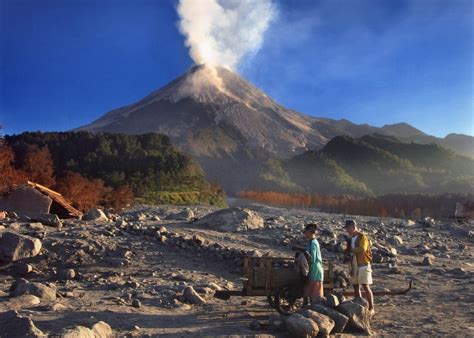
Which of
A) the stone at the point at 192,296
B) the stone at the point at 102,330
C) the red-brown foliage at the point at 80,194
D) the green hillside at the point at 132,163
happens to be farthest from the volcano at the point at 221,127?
the stone at the point at 102,330

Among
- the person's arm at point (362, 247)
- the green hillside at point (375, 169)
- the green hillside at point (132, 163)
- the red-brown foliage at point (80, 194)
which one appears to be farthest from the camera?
the green hillside at point (375, 169)

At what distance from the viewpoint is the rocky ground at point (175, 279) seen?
7840 millimetres

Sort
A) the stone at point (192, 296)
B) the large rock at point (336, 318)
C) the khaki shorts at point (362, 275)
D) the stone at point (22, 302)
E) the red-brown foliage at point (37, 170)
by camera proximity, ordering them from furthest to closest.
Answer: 1. the red-brown foliage at point (37, 170)
2. the stone at point (192, 296)
3. the khaki shorts at point (362, 275)
4. the stone at point (22, 302)
5. the large rock at point (336, 318)

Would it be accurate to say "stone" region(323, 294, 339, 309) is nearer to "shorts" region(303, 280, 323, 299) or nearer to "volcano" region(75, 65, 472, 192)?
"shorts" region(303, 280, 323, 299)

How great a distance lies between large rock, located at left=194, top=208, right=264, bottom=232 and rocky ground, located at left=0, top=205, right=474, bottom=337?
50mm

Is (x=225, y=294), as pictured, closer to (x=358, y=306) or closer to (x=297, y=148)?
(x=358, y=306)

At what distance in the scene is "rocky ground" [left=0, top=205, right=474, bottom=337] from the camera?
7.84 metres

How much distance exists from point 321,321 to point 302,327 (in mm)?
356

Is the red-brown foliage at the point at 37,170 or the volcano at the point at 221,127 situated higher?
the volcano at the point at 221,127

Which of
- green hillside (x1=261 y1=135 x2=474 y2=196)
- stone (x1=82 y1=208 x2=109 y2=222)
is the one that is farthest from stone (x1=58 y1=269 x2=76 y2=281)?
green hillside (x1=261 y1=135 x2=474 y2=196)

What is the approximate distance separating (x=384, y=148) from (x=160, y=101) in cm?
8917

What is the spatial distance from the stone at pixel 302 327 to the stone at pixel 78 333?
2833mm

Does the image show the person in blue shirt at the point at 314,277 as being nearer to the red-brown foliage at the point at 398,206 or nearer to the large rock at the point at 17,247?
the large rock at the point at 17,247

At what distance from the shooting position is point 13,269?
11273 millimetres
